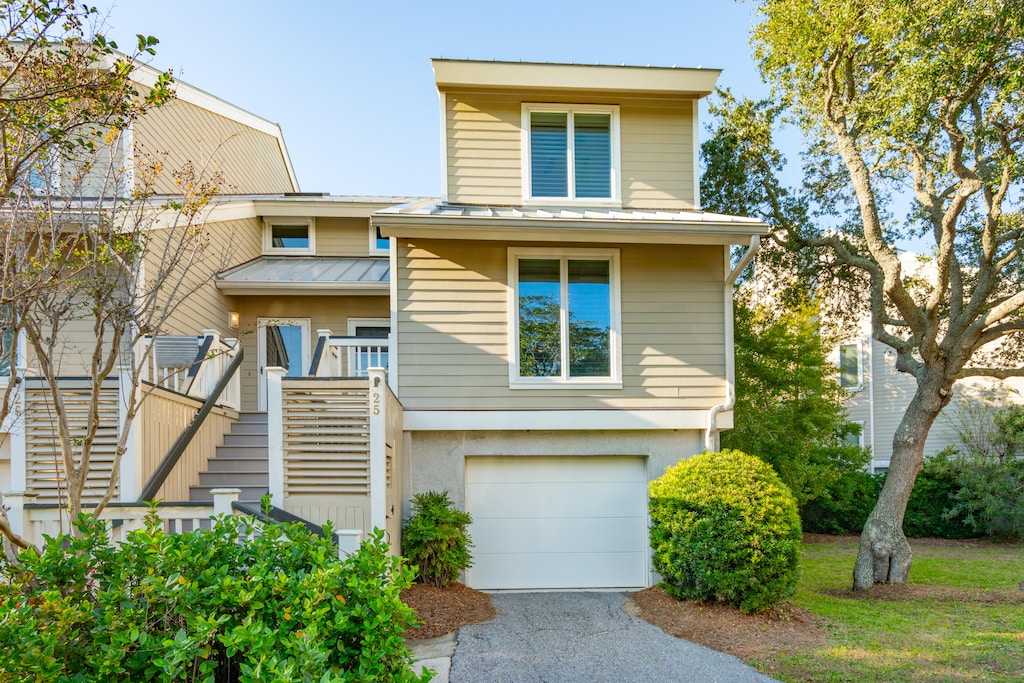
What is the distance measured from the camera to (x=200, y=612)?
133 inches

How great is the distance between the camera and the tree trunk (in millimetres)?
9227

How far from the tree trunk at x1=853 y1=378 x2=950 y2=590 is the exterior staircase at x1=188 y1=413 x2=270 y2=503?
760 cm

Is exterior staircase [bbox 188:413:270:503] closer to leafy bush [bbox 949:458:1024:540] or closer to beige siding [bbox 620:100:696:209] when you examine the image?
beige siding [bbox 620:100:696:209]

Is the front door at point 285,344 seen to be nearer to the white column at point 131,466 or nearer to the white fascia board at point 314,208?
the white fascia board at point 314,208

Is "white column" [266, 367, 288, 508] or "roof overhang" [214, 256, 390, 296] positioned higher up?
"roof overhang" [214, 256, 390, 296]

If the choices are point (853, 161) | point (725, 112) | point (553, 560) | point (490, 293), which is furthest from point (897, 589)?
point (725, 112)

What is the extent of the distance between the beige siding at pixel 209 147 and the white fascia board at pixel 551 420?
487cm

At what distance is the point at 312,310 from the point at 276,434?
513cm

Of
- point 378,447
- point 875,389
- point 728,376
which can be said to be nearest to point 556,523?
point 728,376

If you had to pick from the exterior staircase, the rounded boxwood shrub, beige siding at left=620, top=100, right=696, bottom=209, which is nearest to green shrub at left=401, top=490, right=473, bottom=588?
the exterior staircase

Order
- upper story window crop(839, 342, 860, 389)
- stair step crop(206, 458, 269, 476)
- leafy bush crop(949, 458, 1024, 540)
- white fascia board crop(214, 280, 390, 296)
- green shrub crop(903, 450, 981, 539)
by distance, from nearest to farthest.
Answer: stair step crop(206, 458, 269, 476) < white fascia board crop(214, 280, 390, 296) < leafy bush crop(949, 458, 1024, 540) < green shrub crop(903, 450, 981, 539) < upper story window crop(839, 342, 860, 389)

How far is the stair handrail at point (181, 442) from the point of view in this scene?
24.2 feet

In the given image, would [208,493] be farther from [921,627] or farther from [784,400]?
[784,400]

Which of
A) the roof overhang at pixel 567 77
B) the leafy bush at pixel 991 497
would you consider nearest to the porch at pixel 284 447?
the roof overhang at pixel 567 77
